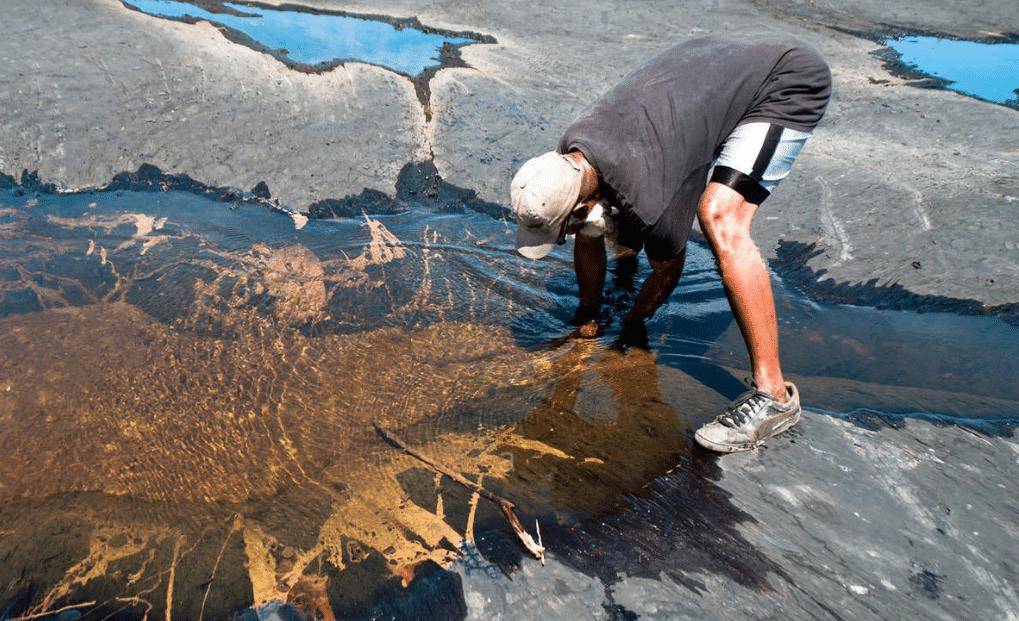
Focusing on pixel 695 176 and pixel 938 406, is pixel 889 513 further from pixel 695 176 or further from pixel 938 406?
pixel 695 176

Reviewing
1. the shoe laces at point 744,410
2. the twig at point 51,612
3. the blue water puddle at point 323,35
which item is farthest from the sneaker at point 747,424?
the blue water puddle at point 323,35

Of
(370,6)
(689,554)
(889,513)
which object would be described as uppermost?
(370,6)

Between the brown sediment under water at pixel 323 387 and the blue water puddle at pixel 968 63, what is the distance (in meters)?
2.46

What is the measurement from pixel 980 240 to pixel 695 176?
5.67 feet

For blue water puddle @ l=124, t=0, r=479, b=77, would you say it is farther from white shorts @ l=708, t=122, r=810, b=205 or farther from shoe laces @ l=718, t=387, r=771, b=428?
shoe laces @ l=718, t=387, r=771, b=428

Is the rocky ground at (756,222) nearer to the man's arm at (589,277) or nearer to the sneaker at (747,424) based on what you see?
the sneaker at (747,424)

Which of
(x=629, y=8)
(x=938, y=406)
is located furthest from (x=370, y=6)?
(x=938, y=406)

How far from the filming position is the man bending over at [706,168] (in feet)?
6.19

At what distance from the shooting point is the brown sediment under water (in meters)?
1.62

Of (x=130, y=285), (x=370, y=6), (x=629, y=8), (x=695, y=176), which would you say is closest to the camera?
(x=695, y=176)

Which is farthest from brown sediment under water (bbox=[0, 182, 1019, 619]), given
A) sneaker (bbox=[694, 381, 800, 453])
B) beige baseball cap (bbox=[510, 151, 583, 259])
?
beige baseball cap (bbox=[510, 151, 583, 259])

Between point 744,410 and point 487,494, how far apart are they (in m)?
0.79

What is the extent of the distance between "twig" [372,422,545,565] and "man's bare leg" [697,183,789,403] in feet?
2.80

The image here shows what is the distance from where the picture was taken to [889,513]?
1759 mm
